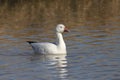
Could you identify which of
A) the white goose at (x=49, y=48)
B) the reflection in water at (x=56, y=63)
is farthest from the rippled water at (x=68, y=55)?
the white goose at (x=49, y=48)

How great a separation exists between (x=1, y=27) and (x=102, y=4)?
11.7 meters

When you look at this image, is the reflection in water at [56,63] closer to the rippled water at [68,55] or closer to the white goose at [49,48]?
the rippled water at [68,55]

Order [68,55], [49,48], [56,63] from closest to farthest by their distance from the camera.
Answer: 1. [56,63]
2. [68,55]
3. [49,48]

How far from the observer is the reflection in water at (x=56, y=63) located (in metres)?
16.2

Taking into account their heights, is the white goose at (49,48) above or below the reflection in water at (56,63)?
above

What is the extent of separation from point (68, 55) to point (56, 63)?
1546mm

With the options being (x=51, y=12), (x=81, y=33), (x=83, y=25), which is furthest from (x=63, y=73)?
(x=51, y=12)

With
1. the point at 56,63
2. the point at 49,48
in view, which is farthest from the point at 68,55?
the point at 56,63

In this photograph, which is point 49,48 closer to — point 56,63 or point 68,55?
point 68,55

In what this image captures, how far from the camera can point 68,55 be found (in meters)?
19.4

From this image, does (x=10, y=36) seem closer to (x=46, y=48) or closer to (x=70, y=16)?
(x=46, y=48)

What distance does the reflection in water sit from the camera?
16.2m

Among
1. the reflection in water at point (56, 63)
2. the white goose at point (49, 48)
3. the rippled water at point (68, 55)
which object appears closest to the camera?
the rippled water at point (68, 55)

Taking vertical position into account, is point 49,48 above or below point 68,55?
above
